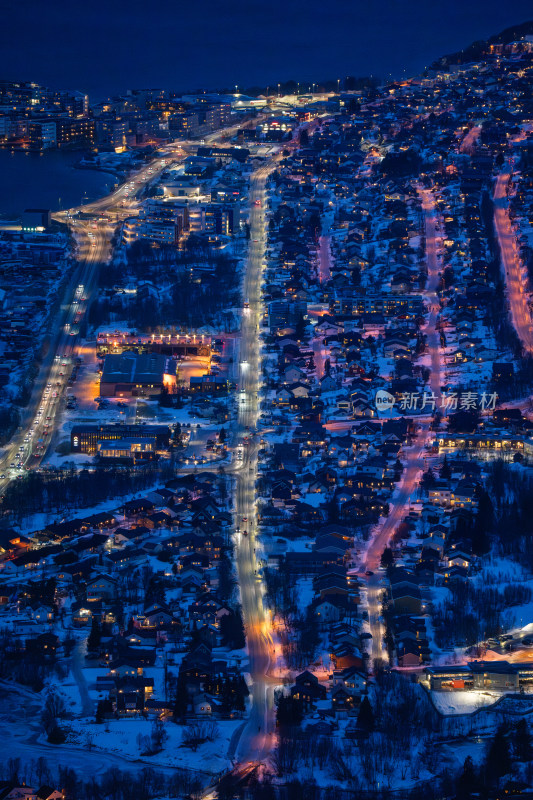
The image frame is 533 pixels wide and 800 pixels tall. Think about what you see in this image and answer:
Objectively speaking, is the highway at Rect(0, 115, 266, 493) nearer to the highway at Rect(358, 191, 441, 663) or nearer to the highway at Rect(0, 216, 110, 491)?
the highway at Rect(0, 216, 110, 491)

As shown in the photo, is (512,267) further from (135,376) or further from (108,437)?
(108,437)

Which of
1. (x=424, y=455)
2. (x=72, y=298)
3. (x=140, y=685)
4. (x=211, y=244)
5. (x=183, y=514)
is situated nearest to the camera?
(x=140, y=685)

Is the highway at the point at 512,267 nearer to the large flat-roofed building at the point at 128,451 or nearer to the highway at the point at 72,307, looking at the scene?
the large flat-roofed building at the point at 128,451

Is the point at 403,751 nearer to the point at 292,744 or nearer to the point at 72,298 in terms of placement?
the point at 292,744

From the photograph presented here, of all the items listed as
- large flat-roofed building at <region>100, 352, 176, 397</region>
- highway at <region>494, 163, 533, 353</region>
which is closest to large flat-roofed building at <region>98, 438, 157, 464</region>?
large flat-roofed building at <region>100, 352, 176, 397</region>

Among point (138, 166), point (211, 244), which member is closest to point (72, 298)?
point (211, 244)

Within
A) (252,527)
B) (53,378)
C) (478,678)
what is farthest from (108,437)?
(478,678)
